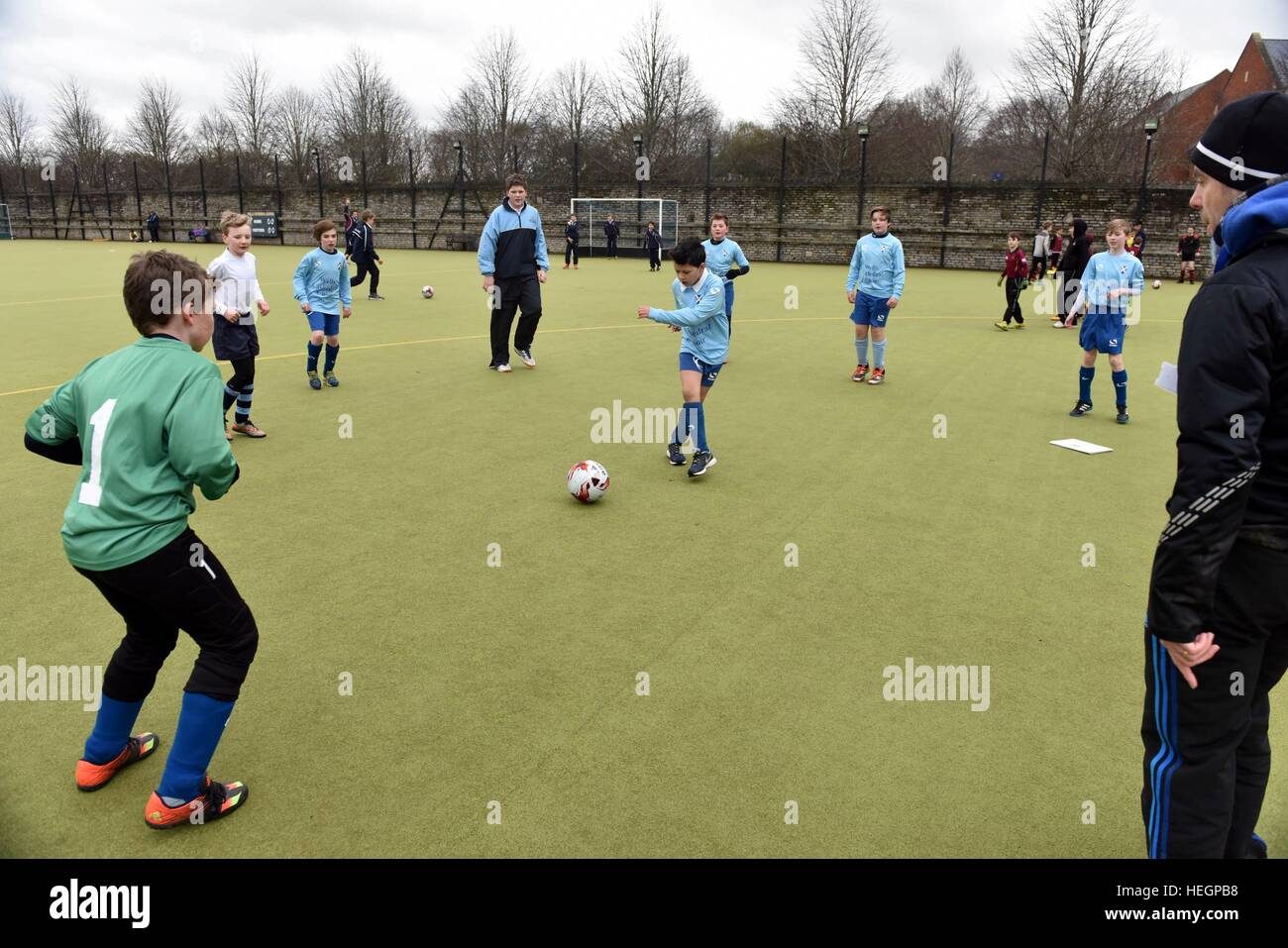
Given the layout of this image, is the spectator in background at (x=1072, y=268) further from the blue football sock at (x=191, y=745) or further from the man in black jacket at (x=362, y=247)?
the blue football sock at (x=191, y=745)

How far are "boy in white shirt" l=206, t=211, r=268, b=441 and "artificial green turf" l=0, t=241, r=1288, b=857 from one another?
1.66 feet

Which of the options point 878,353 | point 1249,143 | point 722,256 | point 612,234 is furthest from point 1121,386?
point 612,234

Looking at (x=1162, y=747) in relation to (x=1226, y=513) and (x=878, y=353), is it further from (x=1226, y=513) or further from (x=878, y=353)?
(x=878, y=353)

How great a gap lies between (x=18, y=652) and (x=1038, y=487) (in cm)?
719

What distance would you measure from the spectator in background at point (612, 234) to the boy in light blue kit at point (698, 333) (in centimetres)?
2938

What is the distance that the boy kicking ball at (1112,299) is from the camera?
9172mm

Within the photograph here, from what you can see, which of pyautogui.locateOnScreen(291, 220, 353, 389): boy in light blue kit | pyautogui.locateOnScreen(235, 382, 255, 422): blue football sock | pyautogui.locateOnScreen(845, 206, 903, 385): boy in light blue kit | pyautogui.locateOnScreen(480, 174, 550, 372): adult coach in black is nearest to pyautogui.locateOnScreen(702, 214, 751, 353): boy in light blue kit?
pyautogui.locateOnScreen(845, 206, 903, 385): boy in light blue kit

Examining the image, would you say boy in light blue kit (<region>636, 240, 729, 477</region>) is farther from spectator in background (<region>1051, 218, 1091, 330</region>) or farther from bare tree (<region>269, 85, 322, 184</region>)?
bare tree (<region>269, 85, 322, 184</region>)

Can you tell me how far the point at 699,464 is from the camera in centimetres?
740

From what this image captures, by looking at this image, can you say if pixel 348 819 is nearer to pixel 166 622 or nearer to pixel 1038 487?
pixel 166 622

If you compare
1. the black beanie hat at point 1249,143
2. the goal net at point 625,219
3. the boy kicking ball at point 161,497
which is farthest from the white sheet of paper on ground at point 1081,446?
the goal net at point 625,219

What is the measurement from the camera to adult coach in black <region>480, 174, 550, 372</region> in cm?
1179

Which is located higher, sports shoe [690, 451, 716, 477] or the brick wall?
the brick wall

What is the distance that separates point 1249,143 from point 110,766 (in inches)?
175
